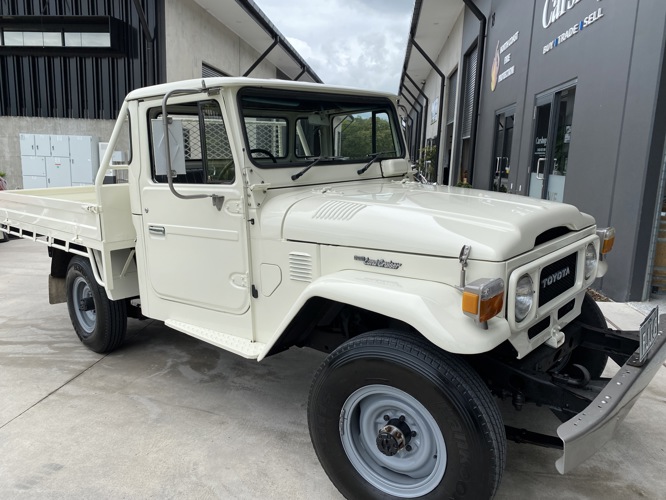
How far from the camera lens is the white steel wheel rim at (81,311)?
14.8 feet

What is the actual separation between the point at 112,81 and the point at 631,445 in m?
14.8

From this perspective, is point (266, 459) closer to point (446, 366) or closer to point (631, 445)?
point (446, 366)

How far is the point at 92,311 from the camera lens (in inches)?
177

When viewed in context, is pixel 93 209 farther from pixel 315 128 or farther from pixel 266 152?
pixel 315 128

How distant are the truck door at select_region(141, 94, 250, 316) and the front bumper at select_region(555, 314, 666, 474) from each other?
1915mm

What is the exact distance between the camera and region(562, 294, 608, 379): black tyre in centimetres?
323

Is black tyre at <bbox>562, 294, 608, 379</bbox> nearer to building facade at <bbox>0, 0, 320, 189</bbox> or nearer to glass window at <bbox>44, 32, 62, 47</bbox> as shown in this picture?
building facade at <bbox>0, 0, 320, 189</bbox>

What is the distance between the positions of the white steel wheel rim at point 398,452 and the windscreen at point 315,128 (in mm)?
1539

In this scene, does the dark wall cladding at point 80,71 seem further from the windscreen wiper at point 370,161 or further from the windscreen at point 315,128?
the windscreen wiper at point 370,161

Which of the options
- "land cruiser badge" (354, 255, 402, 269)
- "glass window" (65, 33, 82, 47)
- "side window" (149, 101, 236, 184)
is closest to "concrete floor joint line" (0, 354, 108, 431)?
"side window" (149, 101, 236, 184)

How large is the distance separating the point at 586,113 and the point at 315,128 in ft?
14.3

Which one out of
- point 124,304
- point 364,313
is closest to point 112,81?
point 124,304

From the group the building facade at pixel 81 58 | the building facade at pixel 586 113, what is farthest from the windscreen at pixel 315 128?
the building facade at pixel 81 58

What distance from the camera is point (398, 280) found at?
2.40 meters
